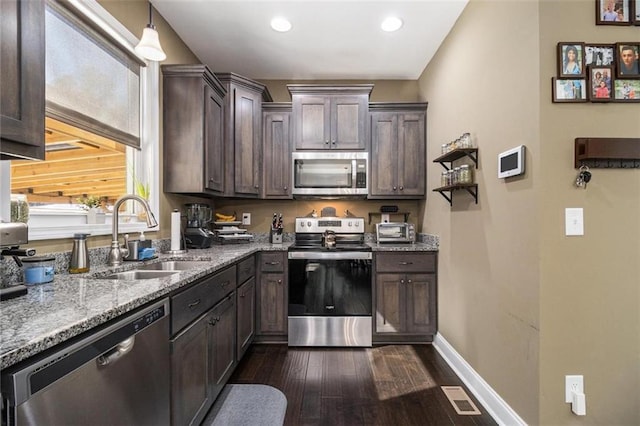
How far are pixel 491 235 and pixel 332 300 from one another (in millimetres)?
1529

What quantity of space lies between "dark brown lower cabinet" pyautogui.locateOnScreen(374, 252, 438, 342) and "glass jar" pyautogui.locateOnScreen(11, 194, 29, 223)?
2509 millimetres

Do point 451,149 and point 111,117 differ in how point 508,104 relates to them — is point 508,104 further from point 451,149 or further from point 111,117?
point 111,117

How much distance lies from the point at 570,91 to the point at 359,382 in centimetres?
224

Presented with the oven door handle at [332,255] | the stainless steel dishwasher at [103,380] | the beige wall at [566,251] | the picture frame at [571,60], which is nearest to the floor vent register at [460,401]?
the beige wall at [566,251]

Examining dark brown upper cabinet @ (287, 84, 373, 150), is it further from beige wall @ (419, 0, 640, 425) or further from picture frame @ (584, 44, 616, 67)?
picture frame @ (584, 44, 616, 67)

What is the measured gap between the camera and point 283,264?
297cm

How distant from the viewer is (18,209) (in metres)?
1.30

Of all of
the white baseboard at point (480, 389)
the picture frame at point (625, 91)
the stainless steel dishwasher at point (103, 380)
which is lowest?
the white baseboard at point (480, 389)

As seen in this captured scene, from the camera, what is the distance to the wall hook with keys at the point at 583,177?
149 cm

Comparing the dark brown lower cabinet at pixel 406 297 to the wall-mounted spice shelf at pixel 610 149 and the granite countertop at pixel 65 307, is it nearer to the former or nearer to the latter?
the wall-mounted spice shelf at pixel 610 149

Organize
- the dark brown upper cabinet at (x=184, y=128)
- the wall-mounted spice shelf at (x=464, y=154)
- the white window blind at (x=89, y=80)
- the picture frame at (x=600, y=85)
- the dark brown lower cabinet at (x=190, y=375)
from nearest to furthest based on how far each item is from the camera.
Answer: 1. the dark brown lower cabinet at (x=190, y=375)
2. the picture frame at (x=600, y=85)
3. the white window blind at (x=89, y=80)
4. the wall-mounted spice shelf at (x=464, y=154)
5. the dark brown upper cabinet at (x=184, y=128)

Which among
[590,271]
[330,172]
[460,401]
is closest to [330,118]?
[330,172]

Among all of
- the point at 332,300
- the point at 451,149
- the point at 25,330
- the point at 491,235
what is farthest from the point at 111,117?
the point at 491,235

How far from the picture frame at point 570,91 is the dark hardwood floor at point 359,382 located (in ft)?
6.16
